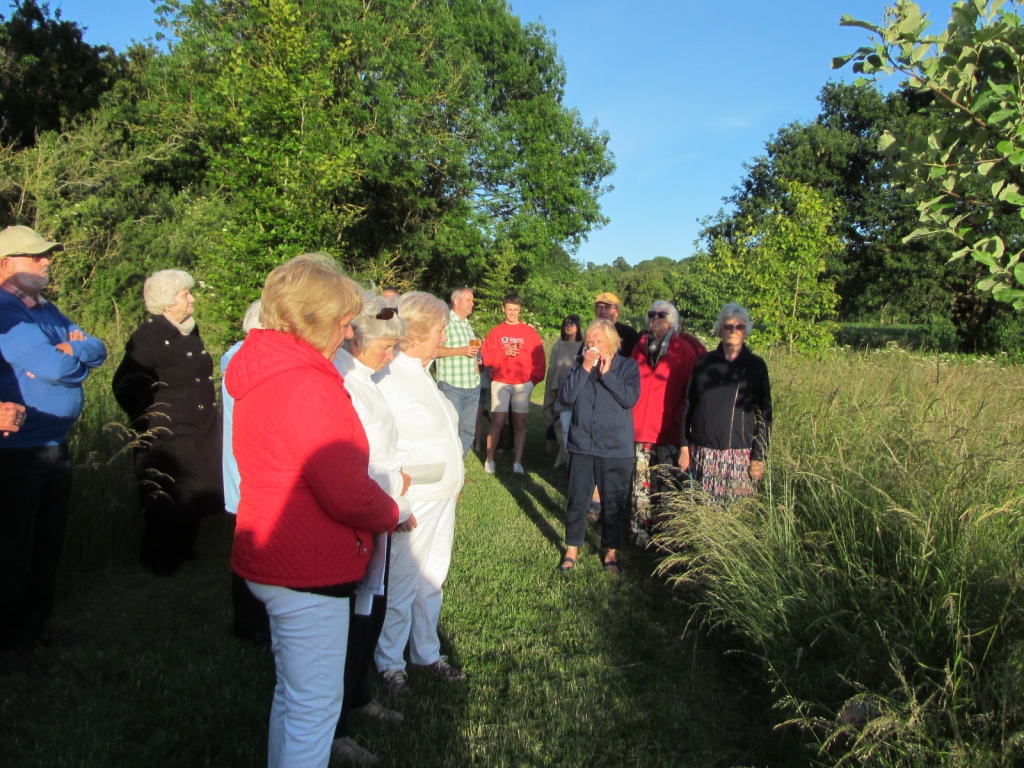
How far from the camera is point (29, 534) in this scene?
3744 mm

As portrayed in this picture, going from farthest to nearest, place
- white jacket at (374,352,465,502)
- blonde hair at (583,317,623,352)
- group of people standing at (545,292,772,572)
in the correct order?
blonde hair at (583,317,623,352), group of people standing at (545,292,772,572), white jacket at (374,352,465,502)

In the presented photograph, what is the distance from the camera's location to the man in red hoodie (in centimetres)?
952

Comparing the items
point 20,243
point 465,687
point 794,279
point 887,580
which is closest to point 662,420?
point 887,580

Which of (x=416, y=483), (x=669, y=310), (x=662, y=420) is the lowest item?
(x=416, y=483)

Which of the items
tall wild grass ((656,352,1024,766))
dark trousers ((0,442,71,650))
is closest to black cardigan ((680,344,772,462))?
tall wild grass ((656,352,1024,766))

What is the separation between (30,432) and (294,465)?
2.15m

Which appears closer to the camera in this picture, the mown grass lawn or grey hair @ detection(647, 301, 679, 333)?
the mown grass lawn

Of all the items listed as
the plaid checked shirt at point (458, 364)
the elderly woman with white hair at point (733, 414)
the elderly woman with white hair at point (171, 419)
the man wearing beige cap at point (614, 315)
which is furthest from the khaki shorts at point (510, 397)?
the elderly woman with white hair at point (171, 419)

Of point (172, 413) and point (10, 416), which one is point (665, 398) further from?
point (10, 416)

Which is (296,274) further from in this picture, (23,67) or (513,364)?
(23,67)

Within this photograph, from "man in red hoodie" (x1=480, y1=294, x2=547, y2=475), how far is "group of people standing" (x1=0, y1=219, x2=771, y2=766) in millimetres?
2813

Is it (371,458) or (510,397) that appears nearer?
(371,458)

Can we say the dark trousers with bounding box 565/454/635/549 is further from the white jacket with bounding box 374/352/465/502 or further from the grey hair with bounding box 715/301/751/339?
the white jacket with bounding box 374/352/465/502

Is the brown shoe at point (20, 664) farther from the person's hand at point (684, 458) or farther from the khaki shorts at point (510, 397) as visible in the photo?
the khaki shorts at point (510, 397)
